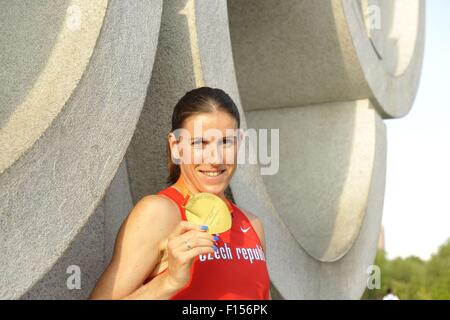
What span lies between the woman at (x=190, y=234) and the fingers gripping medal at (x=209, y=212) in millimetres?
50

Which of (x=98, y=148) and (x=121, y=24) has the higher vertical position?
(x=121, y=24)

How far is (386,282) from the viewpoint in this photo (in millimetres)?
20609

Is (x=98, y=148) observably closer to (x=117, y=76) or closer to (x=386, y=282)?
(x=117, y=76)

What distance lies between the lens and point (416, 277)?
20.4m

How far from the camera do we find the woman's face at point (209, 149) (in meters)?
2.46

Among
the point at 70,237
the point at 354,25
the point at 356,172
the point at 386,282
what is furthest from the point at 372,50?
the point at 386,282

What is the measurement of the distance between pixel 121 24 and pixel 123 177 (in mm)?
1337

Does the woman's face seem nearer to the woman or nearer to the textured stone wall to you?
the woman

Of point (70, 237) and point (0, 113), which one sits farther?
point (0, 113)

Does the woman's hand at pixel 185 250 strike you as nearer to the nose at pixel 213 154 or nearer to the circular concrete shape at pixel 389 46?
the nose at pixel 213 154
